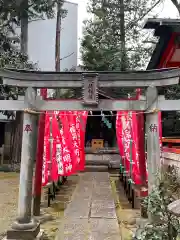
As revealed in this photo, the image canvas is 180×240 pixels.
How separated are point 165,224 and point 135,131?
383cm

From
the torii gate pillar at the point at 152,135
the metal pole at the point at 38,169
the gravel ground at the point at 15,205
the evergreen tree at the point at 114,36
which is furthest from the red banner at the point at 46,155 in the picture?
the evergreen tree at the point at 114,36

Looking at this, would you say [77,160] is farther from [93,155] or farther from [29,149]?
[93,155]

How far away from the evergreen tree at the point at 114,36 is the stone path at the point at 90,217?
13706 mm

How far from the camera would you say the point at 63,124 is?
10102mm

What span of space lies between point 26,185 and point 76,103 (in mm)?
1713

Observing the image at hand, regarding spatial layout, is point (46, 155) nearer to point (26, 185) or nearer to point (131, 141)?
point (131, 141)

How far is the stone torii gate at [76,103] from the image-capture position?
18.8 ft

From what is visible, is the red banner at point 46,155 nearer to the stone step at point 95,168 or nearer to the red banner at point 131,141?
the red banner at point 131,141

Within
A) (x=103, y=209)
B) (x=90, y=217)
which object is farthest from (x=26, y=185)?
(x=103, y=209)

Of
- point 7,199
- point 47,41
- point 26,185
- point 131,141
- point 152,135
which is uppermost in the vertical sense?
point 47,41

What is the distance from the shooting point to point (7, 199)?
10.2 meters

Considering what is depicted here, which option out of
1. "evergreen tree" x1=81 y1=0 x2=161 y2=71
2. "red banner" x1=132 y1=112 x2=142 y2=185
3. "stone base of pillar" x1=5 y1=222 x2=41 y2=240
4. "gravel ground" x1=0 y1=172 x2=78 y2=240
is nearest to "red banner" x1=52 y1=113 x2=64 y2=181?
"gravel ground" x1=0 y1=172 x2=78 y2=240

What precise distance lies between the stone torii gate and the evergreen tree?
17536 millimetres

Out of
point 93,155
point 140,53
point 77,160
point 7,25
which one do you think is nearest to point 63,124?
point 77,160
